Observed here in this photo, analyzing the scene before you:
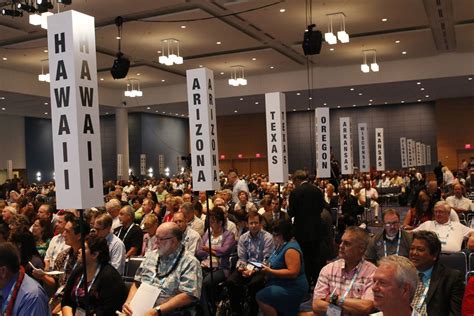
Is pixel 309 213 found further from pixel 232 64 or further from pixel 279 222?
pixel 232 64

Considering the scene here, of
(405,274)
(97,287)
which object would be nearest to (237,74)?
(97,287)

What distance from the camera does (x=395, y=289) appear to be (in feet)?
8.23

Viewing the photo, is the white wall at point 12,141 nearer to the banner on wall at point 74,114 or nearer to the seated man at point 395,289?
the banner on wall at point 74,114

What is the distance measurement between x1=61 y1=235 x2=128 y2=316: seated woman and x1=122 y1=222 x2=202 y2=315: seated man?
0.11 metres

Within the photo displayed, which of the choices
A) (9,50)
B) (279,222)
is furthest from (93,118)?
(9,50)

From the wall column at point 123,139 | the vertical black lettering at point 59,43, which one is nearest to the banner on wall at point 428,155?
the wall column at point 123,139

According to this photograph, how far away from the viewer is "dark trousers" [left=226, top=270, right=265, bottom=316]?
5.72 metres

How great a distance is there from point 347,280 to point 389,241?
1.62 meters

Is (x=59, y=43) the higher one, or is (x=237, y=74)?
(x=237, y=74)

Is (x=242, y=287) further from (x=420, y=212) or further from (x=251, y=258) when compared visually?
(x=420, y=212)

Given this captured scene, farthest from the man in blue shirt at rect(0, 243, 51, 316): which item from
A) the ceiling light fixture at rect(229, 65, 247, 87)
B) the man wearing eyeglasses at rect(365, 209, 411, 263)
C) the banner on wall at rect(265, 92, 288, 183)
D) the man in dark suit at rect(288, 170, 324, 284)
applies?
the ceiling light fixture at rect(229, 65, 247, 87)

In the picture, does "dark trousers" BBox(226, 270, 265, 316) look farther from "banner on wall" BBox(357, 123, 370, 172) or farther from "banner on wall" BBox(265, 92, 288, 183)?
"banner on wall" BBox(357, 123, 370, 172)

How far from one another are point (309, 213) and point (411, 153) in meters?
16.1

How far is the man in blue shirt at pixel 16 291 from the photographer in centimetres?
306
